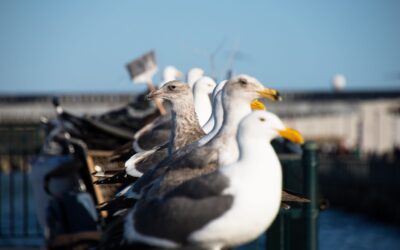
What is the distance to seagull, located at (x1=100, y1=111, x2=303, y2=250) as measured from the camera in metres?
4.22

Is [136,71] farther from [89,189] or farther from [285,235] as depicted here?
[285,235]

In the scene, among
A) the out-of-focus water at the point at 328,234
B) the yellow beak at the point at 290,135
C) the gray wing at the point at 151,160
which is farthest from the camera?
the out-of-focus water at the point at 328,234

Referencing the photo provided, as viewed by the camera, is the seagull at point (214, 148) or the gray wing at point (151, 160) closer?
the seagull at point (214, 148)

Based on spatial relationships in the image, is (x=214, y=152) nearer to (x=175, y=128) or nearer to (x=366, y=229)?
(x=175, y=128)

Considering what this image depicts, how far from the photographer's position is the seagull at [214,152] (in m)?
4.98

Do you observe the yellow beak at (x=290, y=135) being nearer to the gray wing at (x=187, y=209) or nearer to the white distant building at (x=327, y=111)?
the gray wing at (x=187, y=209)

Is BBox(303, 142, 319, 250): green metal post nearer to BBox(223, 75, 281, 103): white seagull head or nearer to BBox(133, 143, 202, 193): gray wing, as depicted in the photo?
BBox(133, 143, 202, 193): gray wing

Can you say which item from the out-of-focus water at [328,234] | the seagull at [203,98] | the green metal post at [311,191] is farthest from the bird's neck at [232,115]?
the out-of-focus water at [328,234]

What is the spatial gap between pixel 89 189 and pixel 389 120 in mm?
78847

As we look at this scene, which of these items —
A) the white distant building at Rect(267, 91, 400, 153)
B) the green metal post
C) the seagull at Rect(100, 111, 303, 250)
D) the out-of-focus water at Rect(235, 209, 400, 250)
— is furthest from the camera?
the white distant building at Rect(267, 91, 400, 153)

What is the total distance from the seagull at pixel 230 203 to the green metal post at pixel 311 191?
3.59 meters

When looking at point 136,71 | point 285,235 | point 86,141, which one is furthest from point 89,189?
point 285,235

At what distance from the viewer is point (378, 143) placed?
83.4 m

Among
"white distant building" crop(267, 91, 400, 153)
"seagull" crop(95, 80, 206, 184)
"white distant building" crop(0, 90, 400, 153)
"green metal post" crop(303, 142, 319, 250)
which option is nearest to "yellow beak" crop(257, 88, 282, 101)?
"seagull" crop(95, 80, 206, 184)
